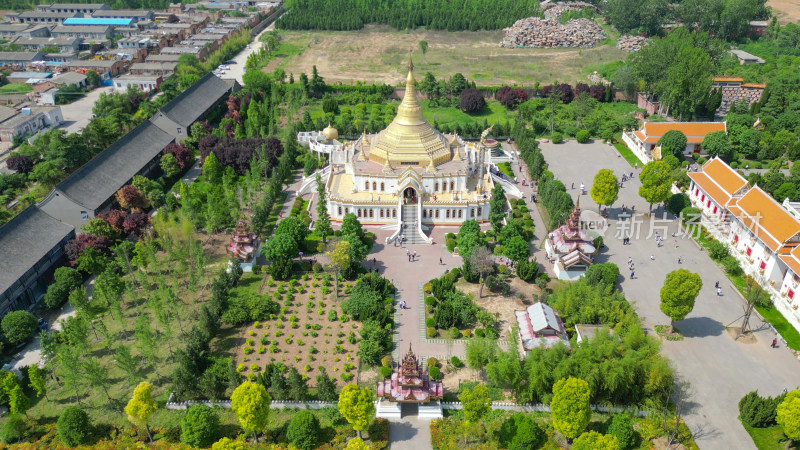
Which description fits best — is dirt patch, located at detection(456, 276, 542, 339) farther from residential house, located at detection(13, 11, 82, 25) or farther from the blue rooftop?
residential house, located at detection(13, 11, 82, 25)

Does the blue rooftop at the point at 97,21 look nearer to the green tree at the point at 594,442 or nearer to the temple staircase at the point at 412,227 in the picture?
the temple staircase at the point at 412,227

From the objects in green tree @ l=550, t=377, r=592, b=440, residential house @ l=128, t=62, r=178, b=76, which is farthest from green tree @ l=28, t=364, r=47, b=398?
residential house @ l=128, t=62, r=178, b=76

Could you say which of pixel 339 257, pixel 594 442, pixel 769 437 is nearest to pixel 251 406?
pixel 339 257

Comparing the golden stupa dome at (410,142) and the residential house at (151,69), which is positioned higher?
the residential house at (151,69)

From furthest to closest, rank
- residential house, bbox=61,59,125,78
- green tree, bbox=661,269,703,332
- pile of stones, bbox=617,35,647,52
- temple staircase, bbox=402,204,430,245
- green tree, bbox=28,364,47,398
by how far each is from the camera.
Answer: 1. pile of stones, bbox=617,35,647,52
2. residential house, bbox=61,59,125,78
3. temple staircase, bbox=402,204,430,245
4. green tree, bbox=661,269,703,332
5. green tree, bbox=28,364,47,398

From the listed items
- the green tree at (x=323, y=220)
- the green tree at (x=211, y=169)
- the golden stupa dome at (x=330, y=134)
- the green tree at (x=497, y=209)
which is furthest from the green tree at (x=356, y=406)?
the golden stupa dome at (x=330, y=134)
